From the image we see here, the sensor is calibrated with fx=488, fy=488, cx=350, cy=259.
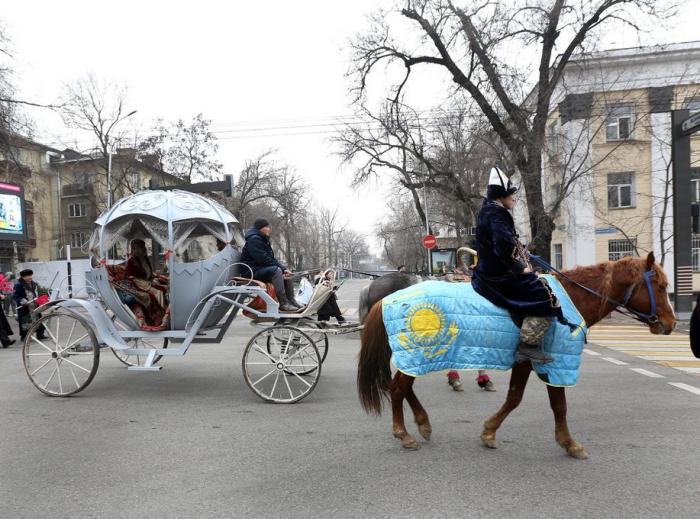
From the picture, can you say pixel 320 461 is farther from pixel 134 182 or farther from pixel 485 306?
pixel 134 182

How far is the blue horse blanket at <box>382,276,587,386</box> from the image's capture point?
4.09 meters

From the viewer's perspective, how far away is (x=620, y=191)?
25750 millimetres

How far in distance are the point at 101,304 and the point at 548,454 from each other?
5.60 metres

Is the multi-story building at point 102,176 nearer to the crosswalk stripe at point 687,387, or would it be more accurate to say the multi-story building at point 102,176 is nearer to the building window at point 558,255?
the crosswalk stripe at point 687,387

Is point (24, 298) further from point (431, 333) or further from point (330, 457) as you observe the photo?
point (431, 333)

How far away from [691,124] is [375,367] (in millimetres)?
13172

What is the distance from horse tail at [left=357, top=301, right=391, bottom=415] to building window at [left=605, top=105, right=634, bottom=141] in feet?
45.6

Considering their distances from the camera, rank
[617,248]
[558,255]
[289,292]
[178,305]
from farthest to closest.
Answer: [558,255], [617,248], [289,292], [178,305]

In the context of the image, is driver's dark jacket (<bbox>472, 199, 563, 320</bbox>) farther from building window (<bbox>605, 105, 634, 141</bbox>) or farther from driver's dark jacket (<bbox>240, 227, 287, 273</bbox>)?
building window (<bbox>605, 105, 634, 141</bbox>)

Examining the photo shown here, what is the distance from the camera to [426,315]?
4.20 metres

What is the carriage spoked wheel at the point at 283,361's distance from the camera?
18.8ft

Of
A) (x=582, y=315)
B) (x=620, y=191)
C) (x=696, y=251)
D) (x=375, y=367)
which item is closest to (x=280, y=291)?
(x=375, y=367)

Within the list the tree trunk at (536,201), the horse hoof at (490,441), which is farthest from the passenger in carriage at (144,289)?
the tree trunk at (536,201)

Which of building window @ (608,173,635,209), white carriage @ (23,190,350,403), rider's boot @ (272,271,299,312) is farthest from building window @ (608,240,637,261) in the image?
rider's boot @ (272,271,299,312)
